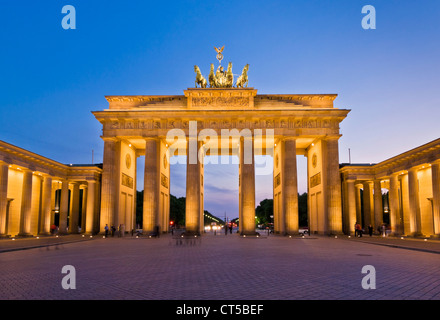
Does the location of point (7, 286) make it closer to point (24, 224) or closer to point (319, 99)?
point (24, 224)

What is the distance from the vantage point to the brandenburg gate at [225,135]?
42.7 metres

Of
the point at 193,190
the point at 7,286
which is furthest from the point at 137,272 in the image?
the point at 193,190

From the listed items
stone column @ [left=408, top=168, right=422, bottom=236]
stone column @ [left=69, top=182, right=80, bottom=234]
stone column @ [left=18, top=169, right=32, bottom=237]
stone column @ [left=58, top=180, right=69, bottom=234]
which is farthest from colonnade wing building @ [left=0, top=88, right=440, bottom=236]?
stone column @ [left=69, top=182, right=80, bottom=234]

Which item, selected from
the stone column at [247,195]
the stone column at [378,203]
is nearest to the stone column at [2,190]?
the stone column at [247,195]

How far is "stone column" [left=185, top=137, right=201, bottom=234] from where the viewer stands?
42.5 meters

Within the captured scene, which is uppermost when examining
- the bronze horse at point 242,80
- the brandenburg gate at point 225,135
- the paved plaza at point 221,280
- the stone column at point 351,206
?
the bronze horse at point 242,80

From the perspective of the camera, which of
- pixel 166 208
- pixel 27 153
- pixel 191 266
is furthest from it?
pixel 166 208

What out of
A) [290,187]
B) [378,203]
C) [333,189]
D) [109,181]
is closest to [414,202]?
[333,189]

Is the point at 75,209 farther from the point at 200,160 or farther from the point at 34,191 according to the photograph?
the point at 200,160

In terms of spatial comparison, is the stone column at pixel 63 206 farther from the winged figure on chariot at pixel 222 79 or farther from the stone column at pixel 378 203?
the stone column at pixel 378 203

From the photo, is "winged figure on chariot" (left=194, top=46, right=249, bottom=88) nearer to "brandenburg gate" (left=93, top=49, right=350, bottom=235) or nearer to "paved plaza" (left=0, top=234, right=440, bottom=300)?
"brandenburg gate" (left=93, top=49, right=350, bottom=235)

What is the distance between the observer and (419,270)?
1348 centimetres

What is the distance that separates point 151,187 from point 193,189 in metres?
5.13

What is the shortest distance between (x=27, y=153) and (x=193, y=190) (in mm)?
18639
